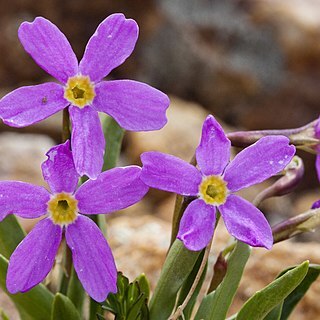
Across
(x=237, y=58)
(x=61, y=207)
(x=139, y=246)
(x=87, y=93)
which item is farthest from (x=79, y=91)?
(x=237, y=58)

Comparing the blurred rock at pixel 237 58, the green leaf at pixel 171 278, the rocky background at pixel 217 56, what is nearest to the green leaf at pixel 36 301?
the green leaf at pixel 171 278

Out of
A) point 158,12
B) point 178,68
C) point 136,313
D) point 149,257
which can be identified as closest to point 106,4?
point 158,12

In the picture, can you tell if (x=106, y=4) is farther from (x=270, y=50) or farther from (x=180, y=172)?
(x=180, y=172)

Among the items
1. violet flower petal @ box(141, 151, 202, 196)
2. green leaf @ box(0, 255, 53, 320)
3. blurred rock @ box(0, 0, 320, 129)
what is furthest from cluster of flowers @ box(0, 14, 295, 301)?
blurred rock @ box(0, 0, 320, 129)

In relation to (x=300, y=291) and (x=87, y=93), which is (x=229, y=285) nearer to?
(x=300, y=291)

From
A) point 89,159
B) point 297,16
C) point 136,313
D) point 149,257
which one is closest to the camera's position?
point 89,159

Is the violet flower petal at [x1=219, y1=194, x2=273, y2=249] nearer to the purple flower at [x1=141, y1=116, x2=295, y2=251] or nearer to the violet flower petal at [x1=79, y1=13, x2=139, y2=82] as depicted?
the purple flower at [x1=141, y1=116, x2=295, y2=251]
